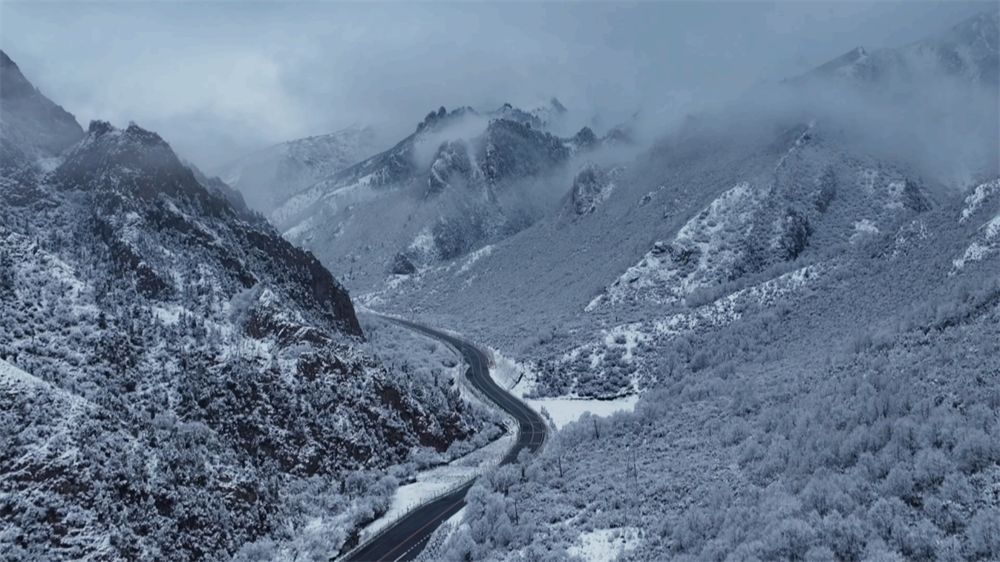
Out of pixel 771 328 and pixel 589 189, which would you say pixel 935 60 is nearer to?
pixel 589 189

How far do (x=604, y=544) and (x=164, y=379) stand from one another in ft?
92.7

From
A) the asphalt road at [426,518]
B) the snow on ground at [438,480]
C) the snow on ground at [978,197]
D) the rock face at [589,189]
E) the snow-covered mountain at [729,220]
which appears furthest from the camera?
the rock face at [589,189]

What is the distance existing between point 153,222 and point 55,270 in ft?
36.5

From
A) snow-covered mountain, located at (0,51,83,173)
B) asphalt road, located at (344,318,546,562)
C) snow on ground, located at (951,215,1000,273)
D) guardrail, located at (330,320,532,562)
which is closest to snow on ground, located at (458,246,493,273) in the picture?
guardrail, located at (330,320,532,562)

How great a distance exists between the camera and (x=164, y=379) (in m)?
39.8

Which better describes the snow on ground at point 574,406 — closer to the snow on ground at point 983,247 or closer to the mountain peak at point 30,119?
the snow on ground at point 983,247

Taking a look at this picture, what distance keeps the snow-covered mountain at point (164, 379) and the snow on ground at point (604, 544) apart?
14.6 m

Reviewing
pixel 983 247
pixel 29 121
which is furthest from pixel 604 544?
pixel 29 121

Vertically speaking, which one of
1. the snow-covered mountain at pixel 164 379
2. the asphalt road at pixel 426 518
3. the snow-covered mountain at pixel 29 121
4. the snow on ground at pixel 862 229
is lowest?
the snow on ground at pixel 862 229

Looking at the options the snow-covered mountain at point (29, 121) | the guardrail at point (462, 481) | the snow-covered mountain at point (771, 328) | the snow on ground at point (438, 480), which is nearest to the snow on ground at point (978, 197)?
the snow-covered mountain at point (771, 328)

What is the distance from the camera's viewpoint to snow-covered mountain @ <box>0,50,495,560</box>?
99.9 feet

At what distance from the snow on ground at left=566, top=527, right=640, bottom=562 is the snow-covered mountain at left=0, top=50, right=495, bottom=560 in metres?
14.6

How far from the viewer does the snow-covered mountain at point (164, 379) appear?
30.5 metres

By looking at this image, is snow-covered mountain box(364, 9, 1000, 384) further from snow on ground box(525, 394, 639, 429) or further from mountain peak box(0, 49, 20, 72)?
mountain peak box(0, 49, 20, 72)
